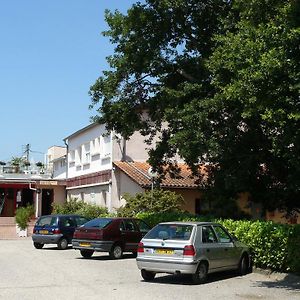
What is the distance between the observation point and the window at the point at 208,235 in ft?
45.8

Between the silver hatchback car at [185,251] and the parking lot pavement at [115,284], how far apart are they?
13.7 inches

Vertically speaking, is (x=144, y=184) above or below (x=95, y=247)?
above

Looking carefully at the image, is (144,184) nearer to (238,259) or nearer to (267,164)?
(267,164)

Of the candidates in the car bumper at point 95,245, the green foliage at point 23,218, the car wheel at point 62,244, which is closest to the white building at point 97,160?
the green foliage at point 23,218

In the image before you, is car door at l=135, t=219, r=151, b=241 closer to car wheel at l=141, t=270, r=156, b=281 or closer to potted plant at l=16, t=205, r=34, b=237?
car wheel at l=141, t=270, r=156, b=281

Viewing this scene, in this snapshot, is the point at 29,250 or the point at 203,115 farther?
the point at 29,250

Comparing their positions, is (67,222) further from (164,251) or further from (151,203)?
(164,251)

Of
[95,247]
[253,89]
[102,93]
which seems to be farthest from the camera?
[102,93]

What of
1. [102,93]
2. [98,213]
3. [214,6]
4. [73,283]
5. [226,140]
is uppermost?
[214,6]

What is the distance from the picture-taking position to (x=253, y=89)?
38.2 feet

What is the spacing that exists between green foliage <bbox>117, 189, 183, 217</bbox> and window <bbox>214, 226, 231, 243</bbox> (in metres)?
11.9

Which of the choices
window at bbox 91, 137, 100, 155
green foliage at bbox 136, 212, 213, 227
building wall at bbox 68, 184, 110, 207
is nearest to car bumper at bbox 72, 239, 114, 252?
green foliage at bbox 136, 212, 213, 227

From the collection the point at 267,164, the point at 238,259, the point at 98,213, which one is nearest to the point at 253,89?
the point at 238,259

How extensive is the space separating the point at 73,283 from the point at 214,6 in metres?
11.2
